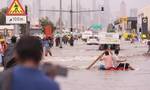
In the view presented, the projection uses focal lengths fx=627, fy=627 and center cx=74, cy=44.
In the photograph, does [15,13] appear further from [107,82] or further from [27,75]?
[27,75]

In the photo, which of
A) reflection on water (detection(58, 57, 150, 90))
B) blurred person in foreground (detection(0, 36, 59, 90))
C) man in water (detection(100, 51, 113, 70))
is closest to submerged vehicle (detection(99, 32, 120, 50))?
man in water (detection(100, 51, 113, 70))

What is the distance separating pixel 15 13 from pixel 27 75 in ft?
44.3

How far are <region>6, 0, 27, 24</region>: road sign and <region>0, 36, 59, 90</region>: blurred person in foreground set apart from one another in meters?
13.1

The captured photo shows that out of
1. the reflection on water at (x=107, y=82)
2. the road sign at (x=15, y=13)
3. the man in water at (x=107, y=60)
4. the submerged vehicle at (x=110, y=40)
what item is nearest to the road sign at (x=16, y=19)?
the road sign at (x=15, y=13)

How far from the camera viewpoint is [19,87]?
17.3ft

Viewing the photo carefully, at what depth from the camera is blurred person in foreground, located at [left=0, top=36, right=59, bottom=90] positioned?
5230mm

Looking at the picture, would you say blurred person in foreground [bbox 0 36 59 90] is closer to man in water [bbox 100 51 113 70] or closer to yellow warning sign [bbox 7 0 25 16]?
yellow warning sign [bbox 7 0 25 16]

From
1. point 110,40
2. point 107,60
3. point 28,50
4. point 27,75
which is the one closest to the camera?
point 27,75

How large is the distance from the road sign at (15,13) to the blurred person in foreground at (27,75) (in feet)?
43.0

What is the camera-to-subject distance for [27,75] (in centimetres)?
523

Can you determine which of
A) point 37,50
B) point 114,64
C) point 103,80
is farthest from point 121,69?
point 37,50

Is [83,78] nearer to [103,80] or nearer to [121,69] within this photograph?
[103,80]

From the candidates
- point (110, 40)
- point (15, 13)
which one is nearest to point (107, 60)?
point (15, 13)

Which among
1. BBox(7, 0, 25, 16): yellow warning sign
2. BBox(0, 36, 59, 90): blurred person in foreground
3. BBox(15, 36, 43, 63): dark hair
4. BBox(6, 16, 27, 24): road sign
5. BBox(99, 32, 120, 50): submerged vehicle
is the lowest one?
BBox(99, 32, 120, 50): submerged vehicle
